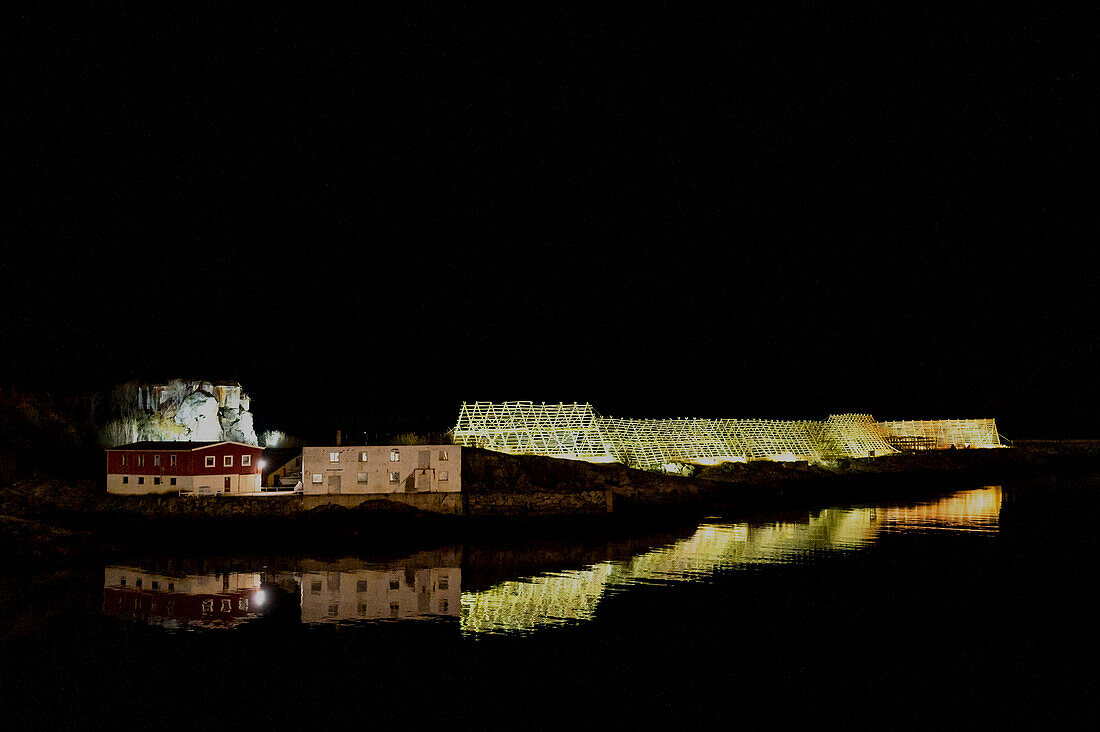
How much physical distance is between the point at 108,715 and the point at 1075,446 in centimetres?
15290

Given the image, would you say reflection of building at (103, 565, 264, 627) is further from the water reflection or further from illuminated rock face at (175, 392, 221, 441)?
illuminated rock face at (175, 392, 221, 441)

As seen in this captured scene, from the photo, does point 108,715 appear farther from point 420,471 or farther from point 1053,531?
point 1053,531

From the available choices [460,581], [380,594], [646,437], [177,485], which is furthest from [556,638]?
[646,437]

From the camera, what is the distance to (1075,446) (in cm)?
14075

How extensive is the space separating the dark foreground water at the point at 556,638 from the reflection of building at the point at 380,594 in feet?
0.50

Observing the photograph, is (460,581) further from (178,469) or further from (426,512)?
(178,469)

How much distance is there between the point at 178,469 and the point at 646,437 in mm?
37597

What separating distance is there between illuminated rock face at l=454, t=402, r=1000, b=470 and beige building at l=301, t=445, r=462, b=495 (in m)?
12.4

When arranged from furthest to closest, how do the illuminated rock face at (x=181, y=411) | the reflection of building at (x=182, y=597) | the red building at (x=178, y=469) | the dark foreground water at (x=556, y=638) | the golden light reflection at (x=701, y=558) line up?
1. the illuminated rock face at (x=181, y=411)
2. the red building at (x=178, y=469)
3. the golden light reflection at (x=701, y=558)
4. the reflection of building at (x=182, y=597)
5. the dark foreground water at (x=556, y=638)

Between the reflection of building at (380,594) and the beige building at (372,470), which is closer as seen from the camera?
the reflection of building at (380,594)

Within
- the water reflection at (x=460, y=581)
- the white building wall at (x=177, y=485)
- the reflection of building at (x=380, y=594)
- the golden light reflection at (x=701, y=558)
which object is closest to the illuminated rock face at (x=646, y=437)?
the golden light reflection at (x=701, y=558)

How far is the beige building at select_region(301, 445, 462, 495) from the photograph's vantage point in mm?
46406

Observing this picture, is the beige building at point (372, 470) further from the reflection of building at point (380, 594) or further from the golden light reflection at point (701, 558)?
the golden light reflection at point (701, 558)

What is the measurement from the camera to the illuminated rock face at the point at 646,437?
6225 cm
